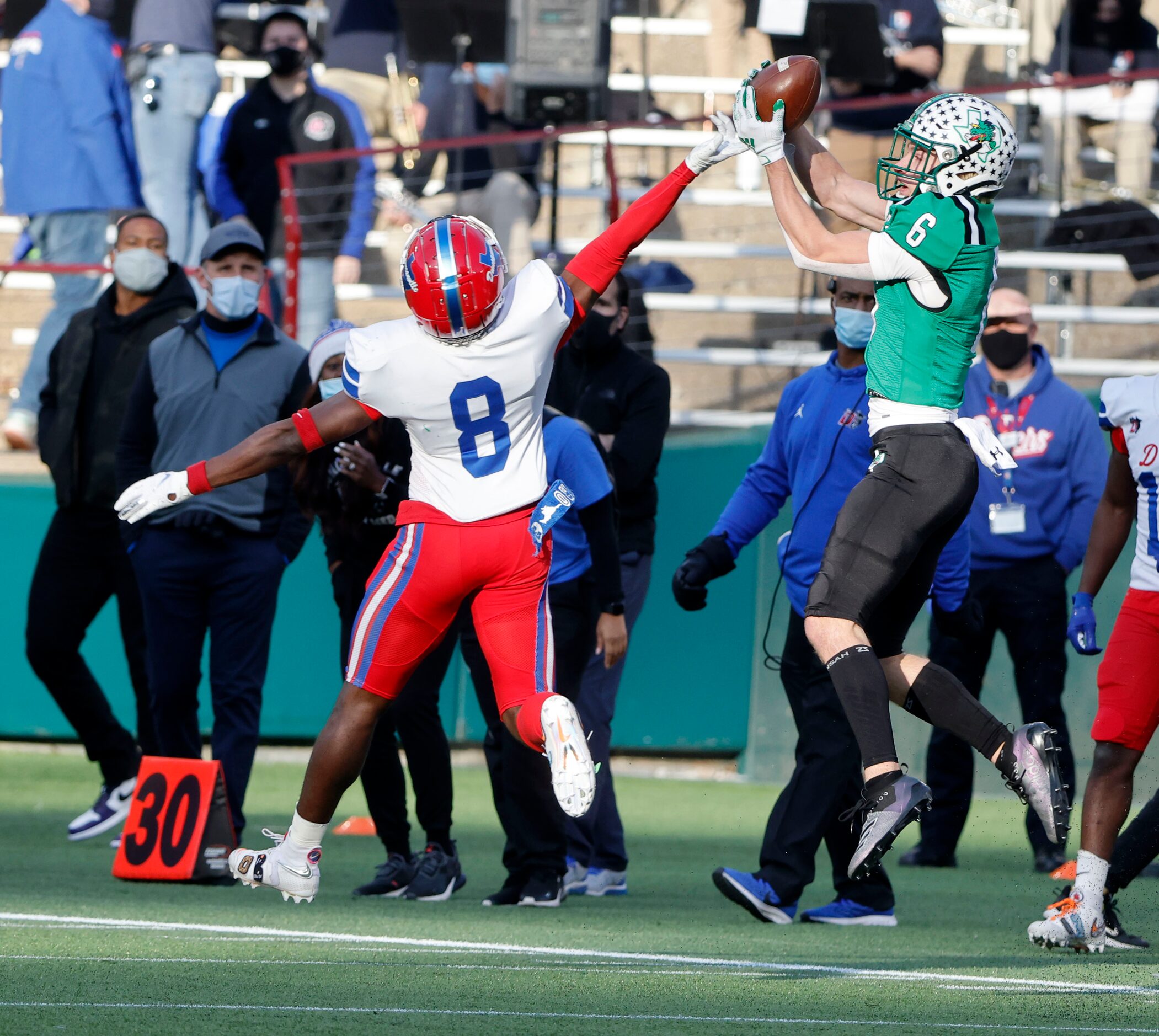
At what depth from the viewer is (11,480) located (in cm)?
1102

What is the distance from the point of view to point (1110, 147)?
12703mm

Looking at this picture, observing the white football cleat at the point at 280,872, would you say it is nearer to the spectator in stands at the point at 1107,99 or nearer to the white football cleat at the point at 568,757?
the white football cleat at the point at 568,757

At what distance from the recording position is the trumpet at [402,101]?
1316cm

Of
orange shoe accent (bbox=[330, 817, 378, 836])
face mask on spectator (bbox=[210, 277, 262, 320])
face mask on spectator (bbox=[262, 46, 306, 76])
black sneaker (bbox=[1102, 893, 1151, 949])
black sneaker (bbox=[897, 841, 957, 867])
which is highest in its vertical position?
face mask on spectator (bbox=[262, 46, 306, 76])

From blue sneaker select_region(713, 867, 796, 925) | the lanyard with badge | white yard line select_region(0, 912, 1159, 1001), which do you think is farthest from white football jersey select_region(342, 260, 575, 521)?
the lanyard with badge

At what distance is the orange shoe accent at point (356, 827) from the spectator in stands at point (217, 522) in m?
1.63

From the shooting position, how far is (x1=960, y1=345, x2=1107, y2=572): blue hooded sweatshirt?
317 inches

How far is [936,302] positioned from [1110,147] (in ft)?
27.7

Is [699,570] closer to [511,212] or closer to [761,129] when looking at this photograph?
[761,129]

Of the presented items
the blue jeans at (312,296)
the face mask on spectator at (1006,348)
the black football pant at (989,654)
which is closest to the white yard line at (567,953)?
the black football pant at (989,654)

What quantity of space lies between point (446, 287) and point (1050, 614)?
13.4 feet

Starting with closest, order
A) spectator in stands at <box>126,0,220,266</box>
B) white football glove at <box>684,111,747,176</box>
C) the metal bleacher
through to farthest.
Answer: white football glove at <box>684,111,747,176</box>
spectator in stands at <box>126,0,220,266</box>
the metal bleacher

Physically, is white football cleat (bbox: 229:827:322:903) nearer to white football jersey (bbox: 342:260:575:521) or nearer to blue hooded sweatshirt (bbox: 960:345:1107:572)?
white football jersey (bbox: 342:260:575:521)

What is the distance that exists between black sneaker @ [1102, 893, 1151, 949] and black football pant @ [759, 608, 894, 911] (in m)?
0.75
